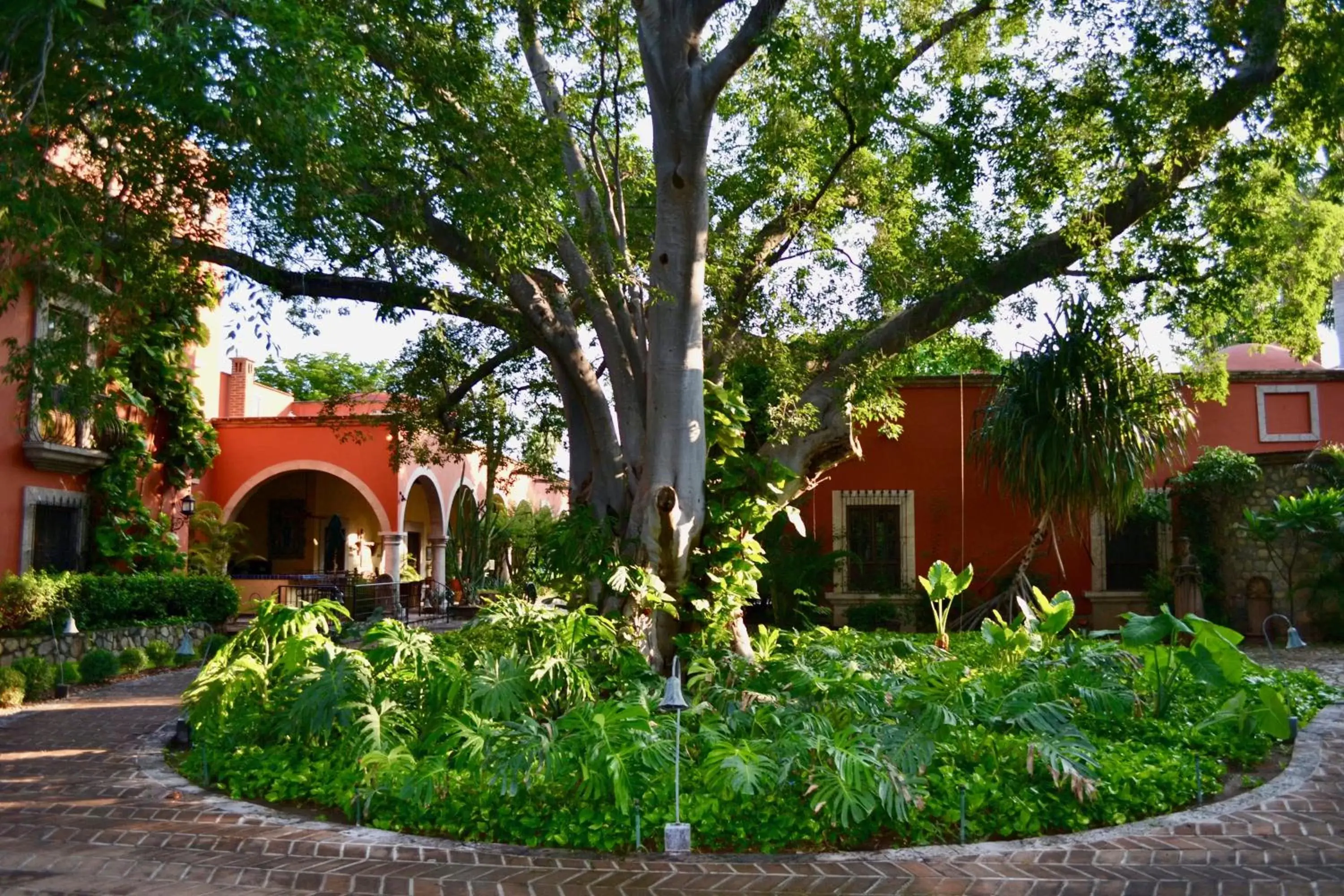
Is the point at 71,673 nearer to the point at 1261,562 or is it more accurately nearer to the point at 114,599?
the point at 114,599

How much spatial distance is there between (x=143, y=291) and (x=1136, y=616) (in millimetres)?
8706

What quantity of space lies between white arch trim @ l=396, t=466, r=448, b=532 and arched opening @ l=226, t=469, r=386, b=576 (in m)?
1.55

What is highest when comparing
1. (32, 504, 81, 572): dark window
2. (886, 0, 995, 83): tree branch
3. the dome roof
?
(886, 0, 995, 83): tree branch

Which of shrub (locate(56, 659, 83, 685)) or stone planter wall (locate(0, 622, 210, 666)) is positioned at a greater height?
stone planter wall (locate(0, 622, 210, 666))

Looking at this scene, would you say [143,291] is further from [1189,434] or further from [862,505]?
[1189,434]

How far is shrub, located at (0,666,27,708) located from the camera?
34.7 ft

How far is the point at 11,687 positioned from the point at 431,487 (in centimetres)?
1527

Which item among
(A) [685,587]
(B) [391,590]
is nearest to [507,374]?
(A) [685,587]

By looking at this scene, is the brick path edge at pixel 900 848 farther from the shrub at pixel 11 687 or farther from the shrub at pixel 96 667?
the shrub at pixel 96 667

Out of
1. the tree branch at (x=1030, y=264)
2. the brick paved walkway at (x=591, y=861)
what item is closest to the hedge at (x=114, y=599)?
the brick paved walkway at (x=591, y=861)

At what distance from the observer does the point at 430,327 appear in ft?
44.7

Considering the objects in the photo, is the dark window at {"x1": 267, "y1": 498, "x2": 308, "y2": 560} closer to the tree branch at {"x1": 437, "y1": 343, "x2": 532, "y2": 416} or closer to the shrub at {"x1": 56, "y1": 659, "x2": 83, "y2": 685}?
the tree branch at {"x1": 437, "y1": 343, "x2": 532, "y2": 416}

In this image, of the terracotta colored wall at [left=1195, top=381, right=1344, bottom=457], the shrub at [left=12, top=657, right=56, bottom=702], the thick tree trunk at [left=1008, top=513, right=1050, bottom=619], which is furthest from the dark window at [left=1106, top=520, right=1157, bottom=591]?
the shrub at [left=12, top=657, right=56, bottom=702]

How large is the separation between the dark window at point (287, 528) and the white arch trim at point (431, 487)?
2624 millimetres
